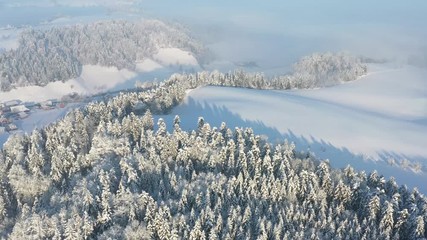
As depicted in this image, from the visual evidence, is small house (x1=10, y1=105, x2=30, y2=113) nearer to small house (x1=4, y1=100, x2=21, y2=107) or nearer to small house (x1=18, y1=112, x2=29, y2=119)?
small house (x1=18, y1=112, x2=29, y2=119)

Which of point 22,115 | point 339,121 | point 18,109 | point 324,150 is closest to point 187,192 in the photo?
point 324,150

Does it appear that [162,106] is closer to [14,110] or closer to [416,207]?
[416,207]

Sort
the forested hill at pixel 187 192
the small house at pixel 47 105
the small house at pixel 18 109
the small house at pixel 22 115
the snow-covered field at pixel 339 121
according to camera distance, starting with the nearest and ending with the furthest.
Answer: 1. the forested hill at pixel 187 192
2. the snow-covered field at pixel 339 121
3. the small house at pixel 22 115
4. the small house at pixel 18 109
5. the small house at pixel 47 105

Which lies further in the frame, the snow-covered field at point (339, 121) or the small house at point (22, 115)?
the small house at point (22, 115)

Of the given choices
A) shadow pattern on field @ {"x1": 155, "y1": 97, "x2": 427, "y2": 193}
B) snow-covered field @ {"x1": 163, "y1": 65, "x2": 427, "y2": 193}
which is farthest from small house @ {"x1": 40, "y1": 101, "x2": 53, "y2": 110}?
shadow pattern on field @ {"x1": 155, "y1": 97, "x2": 427, "y2": 193}

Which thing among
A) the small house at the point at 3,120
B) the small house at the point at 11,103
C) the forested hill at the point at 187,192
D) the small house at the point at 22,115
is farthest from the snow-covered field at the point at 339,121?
the small house at the point at 11,103

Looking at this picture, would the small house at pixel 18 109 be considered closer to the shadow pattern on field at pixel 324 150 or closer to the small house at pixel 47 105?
the small house at pixel 47 105

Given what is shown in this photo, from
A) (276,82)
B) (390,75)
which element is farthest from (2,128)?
(390,75)
